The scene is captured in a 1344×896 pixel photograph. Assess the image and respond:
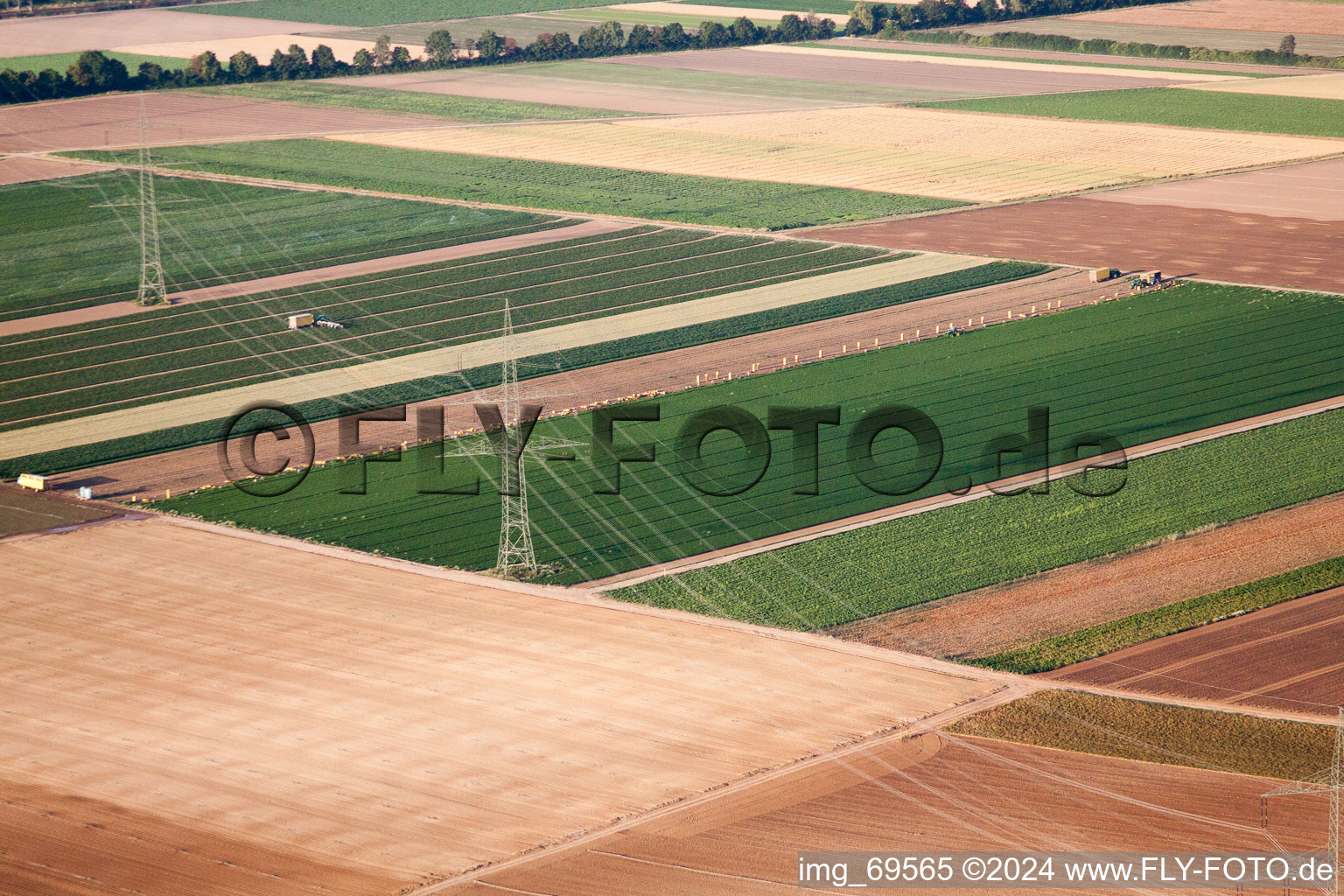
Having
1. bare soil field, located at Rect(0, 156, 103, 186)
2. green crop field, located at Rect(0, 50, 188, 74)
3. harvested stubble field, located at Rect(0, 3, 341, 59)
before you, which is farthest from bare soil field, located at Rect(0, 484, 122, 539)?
harvested stubble field, located at Rect(0, 3, 341, 59)

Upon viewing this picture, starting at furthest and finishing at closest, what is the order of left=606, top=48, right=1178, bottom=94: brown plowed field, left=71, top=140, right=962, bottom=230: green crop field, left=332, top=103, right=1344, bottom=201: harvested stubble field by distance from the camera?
left=606, top=48, right=1178, bottom=94: brown plowed field → left=332, top=103, right=1344, bottom=201: harvested stubble field → left=71, top=140, right=962, bottom=230: green crop field

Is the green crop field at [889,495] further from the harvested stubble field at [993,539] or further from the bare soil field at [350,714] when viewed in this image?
the bare soil field at [350,714]

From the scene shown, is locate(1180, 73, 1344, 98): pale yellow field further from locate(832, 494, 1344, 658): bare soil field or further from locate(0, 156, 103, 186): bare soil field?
locate(0, 156, 103, 186): bare soil field

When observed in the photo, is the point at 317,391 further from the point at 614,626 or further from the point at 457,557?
the point at 614,626

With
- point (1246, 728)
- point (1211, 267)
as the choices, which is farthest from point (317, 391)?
point (1211, 267)

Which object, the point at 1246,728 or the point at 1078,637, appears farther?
the point at 1078,637

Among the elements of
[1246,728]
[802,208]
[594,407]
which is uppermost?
[802,208]

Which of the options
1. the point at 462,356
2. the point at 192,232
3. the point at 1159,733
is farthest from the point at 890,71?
the point at 1159,733

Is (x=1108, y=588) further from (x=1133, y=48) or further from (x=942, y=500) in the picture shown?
(x=1133, y=48)
